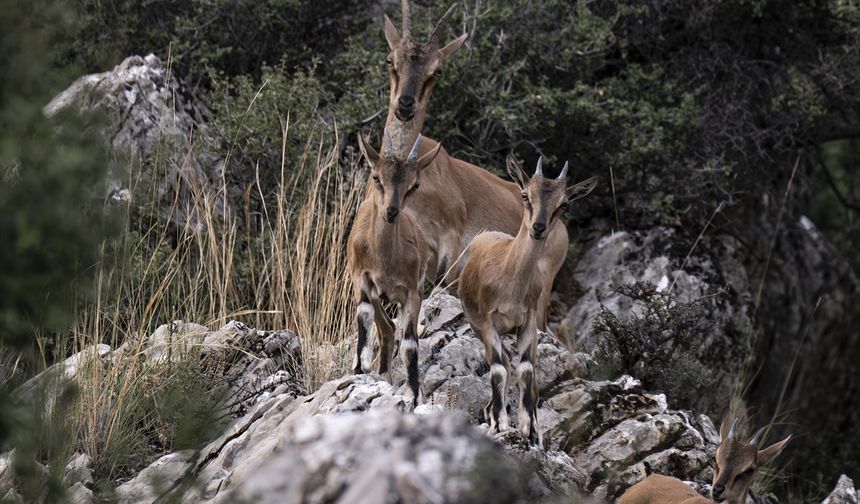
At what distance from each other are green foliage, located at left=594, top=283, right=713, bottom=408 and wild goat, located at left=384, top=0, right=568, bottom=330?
0.81 meters

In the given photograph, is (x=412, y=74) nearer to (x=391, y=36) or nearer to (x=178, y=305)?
(x=391, y=36)

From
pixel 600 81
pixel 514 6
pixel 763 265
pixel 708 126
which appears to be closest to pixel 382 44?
pixel 514 6

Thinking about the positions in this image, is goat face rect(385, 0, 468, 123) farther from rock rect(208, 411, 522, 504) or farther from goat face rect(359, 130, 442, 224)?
rock rect(208, 411, 522, 504)

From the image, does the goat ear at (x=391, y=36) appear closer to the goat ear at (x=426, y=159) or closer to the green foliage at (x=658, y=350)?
the goat ear at (x=426, y=159)

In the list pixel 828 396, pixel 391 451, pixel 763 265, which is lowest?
pixel 828 396

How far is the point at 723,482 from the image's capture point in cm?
862

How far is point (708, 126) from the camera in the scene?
47.8 feet

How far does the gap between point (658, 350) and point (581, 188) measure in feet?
8.23

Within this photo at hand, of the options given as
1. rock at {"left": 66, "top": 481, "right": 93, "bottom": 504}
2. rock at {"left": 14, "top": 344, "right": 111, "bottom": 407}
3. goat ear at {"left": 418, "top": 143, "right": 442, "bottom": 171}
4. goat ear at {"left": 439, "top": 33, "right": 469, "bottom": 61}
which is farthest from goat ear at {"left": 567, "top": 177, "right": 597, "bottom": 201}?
rock at {"left": 66, "top": 481, "right": 93, "bottom": 504}

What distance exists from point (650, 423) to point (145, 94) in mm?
5767

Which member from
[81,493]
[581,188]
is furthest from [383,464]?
[581,188]

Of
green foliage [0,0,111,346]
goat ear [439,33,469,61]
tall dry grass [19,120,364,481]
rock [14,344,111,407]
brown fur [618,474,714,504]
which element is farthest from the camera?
goat ear [439,33,469,61]

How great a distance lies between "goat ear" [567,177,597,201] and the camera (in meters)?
9.01

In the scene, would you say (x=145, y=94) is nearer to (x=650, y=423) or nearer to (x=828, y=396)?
(x=650, y=423)
